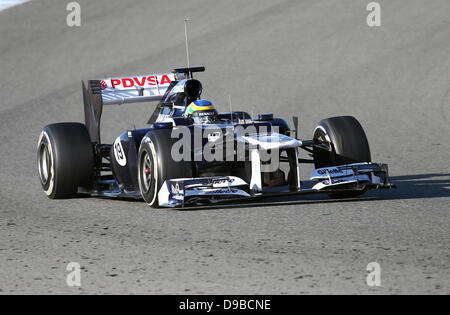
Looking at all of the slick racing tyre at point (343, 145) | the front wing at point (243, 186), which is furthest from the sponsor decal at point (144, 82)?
the front wing at point (243, 186)

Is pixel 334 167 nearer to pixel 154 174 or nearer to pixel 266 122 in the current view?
Result: pixel 266 122

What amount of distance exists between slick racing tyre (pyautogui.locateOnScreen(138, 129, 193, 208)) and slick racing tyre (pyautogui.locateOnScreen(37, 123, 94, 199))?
1.30 m

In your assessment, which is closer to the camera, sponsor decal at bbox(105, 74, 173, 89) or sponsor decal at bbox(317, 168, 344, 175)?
sponsor decal at bbox(317, 168, 344, 175)

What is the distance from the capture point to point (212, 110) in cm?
967

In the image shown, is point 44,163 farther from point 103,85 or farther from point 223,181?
point 223,181

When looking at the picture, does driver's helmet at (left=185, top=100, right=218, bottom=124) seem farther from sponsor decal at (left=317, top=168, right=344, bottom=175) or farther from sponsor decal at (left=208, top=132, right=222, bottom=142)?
sponsor decal at (left=317, top=168, right=344, bottom=175)

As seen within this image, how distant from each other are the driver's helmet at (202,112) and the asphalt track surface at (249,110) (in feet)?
3.99

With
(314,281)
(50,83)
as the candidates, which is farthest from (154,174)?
(50,83)

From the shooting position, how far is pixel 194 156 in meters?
8.63

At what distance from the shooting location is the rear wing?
10.6 meters

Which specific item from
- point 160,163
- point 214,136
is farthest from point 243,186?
point 160,163

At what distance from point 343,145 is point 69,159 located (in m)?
3.17

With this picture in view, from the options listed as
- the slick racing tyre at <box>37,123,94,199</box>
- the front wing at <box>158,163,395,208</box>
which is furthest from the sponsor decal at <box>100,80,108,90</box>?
the front wing at <box>158,163,395,208</box>
